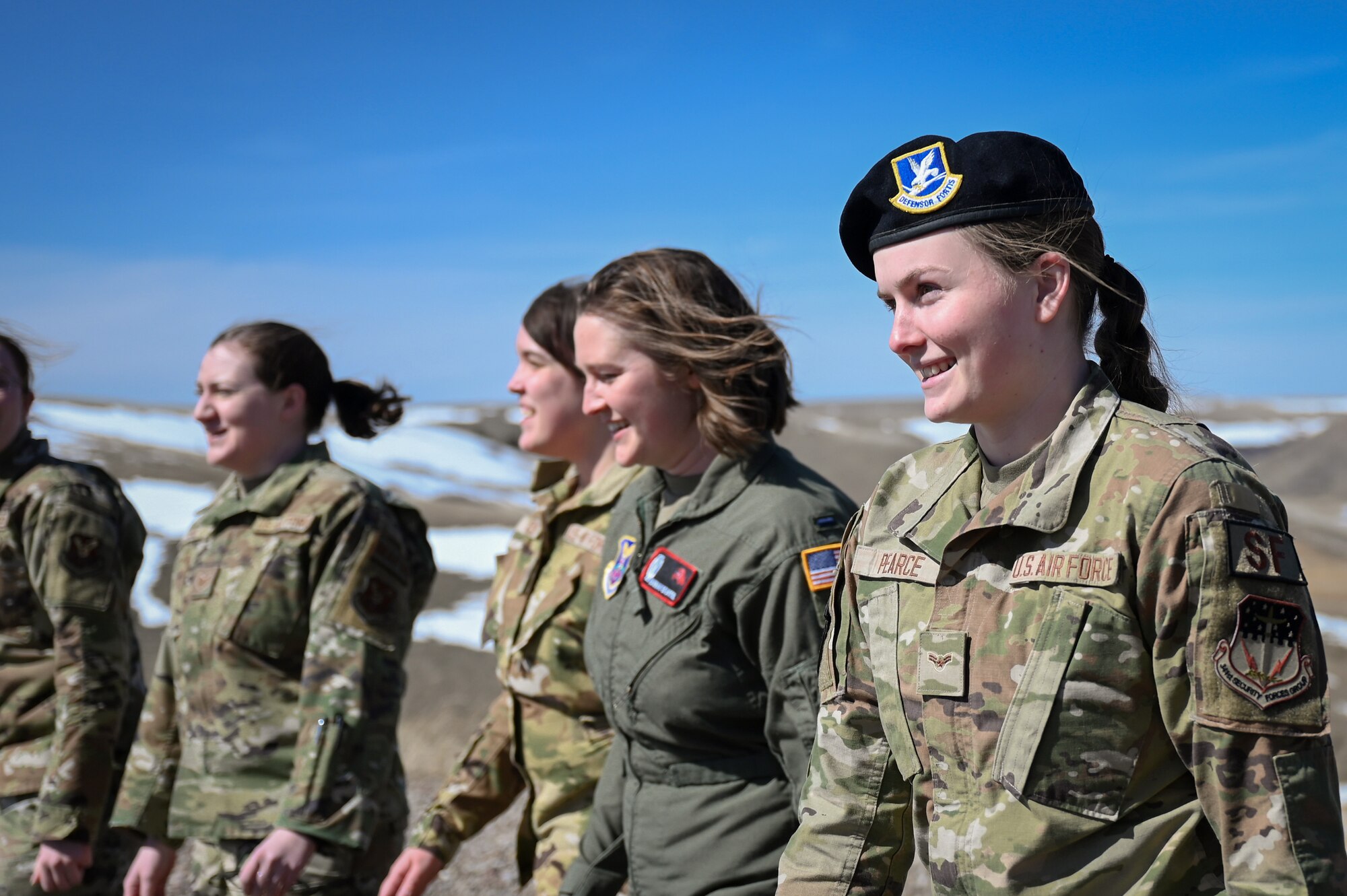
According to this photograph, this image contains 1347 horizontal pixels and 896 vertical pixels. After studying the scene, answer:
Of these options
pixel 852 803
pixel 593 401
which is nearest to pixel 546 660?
pixel 593 401

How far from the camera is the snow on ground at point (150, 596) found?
9.83m

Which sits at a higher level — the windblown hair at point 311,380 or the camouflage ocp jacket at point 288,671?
the windblown hair at point 311,380

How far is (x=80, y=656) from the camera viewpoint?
3.89 metres

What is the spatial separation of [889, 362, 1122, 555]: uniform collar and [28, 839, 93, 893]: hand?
10.1ft

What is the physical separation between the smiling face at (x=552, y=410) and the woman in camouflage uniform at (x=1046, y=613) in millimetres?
1596

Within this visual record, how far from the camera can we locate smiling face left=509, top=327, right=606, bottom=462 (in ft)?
11.8

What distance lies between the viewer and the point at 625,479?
11.2ft

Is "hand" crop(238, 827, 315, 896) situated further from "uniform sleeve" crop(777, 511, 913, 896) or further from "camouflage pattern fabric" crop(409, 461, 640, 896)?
"uniform sleeve" crop(777, 511, 913, 896)

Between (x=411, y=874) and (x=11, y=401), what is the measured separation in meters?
2.33

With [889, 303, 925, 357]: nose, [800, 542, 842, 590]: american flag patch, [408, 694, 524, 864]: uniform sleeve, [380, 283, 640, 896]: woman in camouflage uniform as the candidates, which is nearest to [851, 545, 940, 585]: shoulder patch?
[889, 303, 925, 357]: nose

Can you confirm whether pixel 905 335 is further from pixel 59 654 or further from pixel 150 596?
pixel 150 596

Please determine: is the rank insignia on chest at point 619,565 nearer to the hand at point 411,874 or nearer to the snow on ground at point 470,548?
A: the hand at point 411,874

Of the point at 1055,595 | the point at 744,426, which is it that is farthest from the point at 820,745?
the point at 744,426

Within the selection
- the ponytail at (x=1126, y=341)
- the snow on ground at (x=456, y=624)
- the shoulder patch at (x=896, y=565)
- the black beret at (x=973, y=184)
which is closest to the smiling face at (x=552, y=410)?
the shoulder patch at (x=896, y=565)
